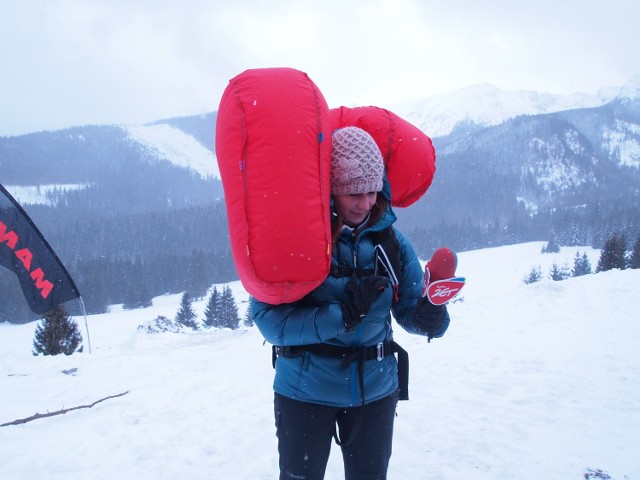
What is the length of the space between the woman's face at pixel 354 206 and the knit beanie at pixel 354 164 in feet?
0.09

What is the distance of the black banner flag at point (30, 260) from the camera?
704 cm

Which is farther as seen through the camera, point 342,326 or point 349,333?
point 349,333

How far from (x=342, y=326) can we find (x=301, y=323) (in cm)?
17

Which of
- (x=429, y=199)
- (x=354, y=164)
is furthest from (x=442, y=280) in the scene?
(x=429, y=199)

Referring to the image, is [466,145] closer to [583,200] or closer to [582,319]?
[583,200]

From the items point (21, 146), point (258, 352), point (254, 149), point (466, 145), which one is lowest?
point (258, 352)

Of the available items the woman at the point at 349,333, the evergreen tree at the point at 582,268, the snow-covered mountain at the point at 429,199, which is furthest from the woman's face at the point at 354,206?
the snow-covered mountain at the point at 429,199

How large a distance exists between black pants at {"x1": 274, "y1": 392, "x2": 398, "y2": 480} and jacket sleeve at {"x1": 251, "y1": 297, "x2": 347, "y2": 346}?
1.21 ft

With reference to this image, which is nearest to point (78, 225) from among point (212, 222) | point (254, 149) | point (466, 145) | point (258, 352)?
point (212, 222)

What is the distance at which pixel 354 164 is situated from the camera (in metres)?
1.73

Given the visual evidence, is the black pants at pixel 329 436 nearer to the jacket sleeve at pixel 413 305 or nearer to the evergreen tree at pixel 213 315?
the jacket sleeve at pixel 413 305

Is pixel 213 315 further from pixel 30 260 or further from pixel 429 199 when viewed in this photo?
pixel 429 199

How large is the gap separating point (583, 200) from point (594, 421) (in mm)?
154964

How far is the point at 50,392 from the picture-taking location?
19.2 ft
